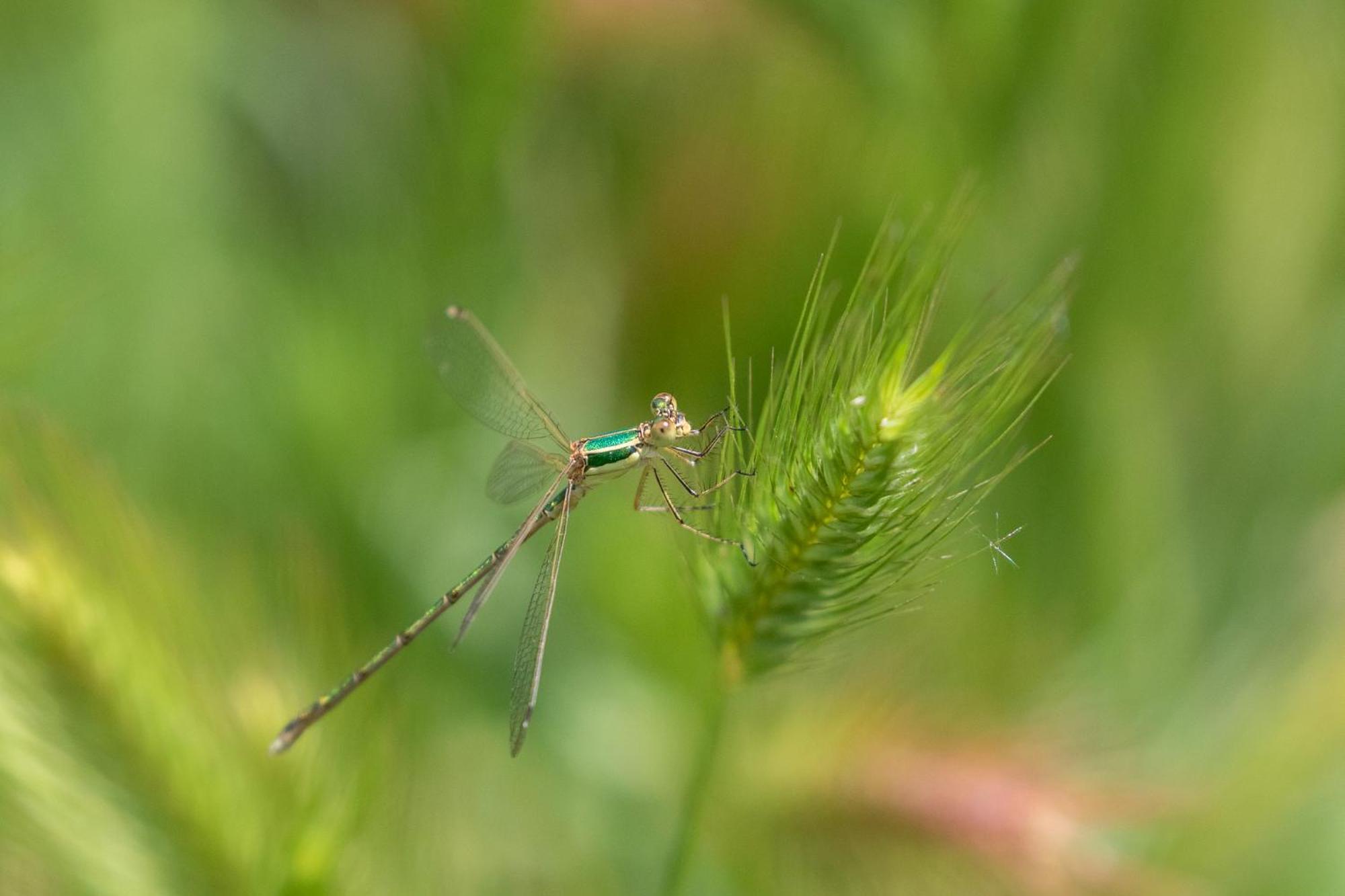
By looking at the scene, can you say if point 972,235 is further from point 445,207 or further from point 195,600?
point 195,600

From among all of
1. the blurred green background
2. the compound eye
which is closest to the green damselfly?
the compound eye

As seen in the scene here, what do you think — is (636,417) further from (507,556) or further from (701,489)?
(701,489)

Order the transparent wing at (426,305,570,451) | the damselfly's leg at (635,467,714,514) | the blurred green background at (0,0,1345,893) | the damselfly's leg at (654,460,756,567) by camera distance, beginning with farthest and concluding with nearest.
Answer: the transparent wing at (426,305,570,451)
the damselfly's leg at (635,467,714,514)
the blurred green background at (0,0,1345,893)
the damselfly's leg at (654,460,756,567)

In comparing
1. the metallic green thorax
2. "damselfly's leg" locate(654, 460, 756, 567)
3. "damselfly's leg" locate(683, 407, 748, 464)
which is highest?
the metallic green thorax

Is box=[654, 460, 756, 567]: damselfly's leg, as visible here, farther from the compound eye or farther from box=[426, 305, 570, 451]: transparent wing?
box=[426, 305, 570, 451]: transparent wing

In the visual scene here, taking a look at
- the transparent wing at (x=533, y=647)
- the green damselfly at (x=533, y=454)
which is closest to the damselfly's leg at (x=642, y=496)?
the green damselfly at (x=533, y=454)
